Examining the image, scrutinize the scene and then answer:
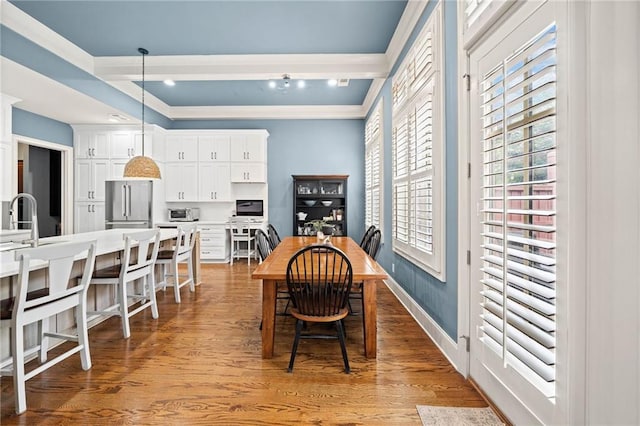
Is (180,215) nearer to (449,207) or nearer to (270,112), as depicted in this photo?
(270,112)

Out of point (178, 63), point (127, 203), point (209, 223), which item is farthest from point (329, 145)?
point (127, 203)

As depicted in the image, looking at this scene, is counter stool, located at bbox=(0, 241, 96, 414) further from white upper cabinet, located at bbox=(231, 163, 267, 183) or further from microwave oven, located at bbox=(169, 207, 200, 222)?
white upper cabinet, located at bbox=(231, 163, 267, 183)

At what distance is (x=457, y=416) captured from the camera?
1.75m

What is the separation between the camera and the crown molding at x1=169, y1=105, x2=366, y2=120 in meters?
6.54

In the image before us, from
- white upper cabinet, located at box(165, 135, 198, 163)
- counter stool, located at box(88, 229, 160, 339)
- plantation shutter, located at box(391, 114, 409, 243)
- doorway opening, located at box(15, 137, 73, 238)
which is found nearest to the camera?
counter stool, located at box(88, 229, 160, 339)

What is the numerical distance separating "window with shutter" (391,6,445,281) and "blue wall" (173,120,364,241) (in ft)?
9.08

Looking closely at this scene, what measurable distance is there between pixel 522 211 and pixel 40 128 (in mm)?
6831

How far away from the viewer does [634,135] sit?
0.99 meters

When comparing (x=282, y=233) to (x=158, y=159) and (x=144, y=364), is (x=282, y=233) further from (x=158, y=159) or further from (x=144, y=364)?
(x=144, y=364)

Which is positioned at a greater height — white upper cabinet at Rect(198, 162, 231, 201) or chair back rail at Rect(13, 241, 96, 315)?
white upper cabinet at Rect(198, 162, 231, 201)

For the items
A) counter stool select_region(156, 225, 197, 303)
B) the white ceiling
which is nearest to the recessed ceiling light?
the white ceiling

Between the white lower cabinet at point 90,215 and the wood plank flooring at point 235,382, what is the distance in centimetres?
364

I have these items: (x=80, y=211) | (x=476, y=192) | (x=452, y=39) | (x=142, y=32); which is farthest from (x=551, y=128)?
(x=80, y=211)

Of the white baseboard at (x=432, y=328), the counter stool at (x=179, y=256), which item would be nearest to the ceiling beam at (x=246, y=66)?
the counter stool at (x=179, y=256)
